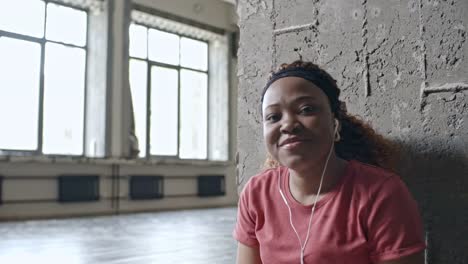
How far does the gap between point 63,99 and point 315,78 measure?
683cm

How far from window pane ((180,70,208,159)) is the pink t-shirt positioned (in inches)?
312

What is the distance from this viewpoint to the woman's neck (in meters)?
1.31

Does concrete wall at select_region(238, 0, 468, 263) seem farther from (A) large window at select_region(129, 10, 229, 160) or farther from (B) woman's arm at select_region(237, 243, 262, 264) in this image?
(A) large window at select_region(129, 10, 229, 160)

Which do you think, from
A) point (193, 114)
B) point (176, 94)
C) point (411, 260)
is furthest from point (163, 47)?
point (411, 260)

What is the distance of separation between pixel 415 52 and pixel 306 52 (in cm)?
40


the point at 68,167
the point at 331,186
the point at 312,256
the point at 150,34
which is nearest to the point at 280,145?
the point at 331,186

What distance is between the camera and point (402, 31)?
165cm

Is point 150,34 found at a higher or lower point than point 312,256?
higher

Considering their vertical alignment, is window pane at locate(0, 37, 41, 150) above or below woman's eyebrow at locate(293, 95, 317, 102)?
above

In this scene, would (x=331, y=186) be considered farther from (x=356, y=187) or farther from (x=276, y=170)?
(x=276, y=170)

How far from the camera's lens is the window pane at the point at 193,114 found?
9328 mm

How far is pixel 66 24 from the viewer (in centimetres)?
760

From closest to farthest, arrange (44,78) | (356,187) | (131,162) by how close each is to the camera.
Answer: (356,187)
(44,78)
(131,162)

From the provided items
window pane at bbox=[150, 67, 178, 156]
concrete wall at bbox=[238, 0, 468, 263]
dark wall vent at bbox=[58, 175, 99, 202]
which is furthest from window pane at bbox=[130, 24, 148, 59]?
concrete wall at bbox=[238, 0, 468, 263]
